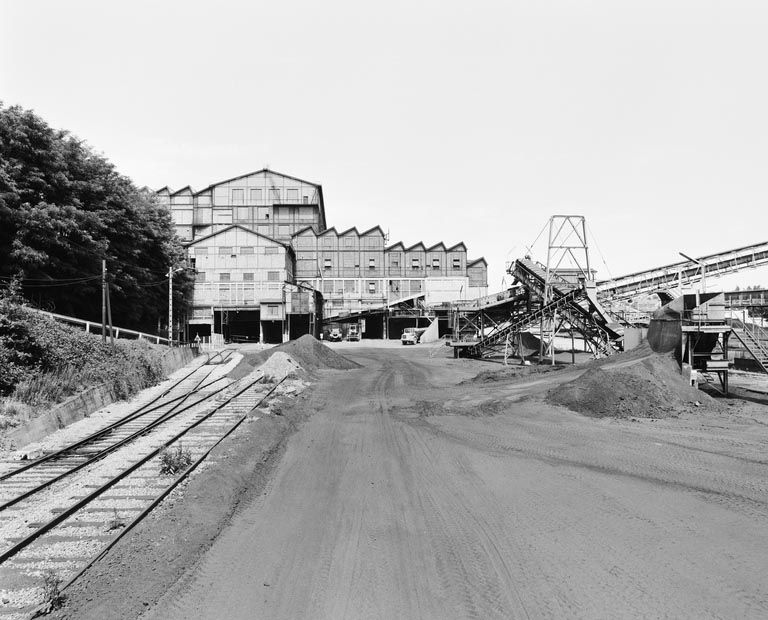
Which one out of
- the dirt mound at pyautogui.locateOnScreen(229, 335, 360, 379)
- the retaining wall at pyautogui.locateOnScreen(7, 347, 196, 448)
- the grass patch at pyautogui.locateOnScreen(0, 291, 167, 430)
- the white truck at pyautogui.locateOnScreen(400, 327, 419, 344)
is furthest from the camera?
the white truck at pyautogui.locateOnScreen(400, 327, 419, 344)

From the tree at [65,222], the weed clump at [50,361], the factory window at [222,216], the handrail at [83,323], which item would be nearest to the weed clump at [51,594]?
the weed clump at [50,361]

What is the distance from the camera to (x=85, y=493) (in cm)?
982

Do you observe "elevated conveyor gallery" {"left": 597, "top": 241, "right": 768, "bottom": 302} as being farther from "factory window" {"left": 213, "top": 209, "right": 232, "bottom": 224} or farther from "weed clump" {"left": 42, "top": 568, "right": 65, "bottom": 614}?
"factory window" {"left": 213, "top": 209, "right": 232, "bottom": 224}

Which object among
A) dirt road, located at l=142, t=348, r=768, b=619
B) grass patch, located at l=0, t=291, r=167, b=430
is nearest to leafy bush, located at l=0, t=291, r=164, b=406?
grass patch, located at l=0, t=291, r=167, b=430

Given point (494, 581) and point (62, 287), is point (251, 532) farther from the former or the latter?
point (62, 287)

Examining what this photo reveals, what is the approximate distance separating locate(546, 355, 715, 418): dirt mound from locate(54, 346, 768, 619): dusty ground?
261 centimetres

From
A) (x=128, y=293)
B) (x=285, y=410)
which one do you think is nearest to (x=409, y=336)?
(x=128, y=293)

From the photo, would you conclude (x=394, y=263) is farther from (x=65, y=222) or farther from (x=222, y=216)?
(x=65, y=222)

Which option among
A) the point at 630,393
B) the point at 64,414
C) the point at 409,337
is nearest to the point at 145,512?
the point at 64,414

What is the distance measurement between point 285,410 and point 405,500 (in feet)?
36.4

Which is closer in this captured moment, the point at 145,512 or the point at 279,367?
the point at 145,512

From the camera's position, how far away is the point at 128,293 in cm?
3997

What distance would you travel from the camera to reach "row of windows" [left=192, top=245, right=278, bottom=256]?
66438mm

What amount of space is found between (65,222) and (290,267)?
44430 millimetres
